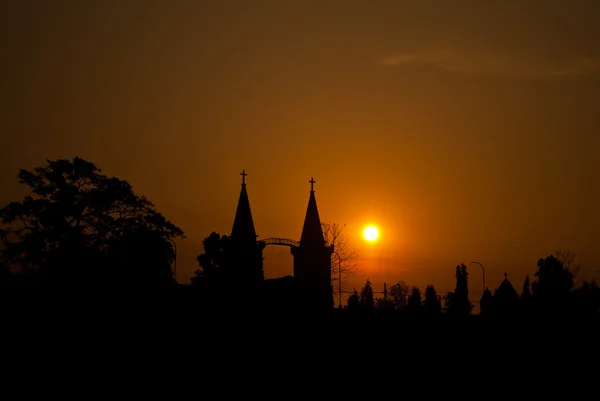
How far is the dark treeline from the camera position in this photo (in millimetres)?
37844

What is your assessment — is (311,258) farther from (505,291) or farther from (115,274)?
(115,274)

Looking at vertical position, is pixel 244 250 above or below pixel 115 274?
above

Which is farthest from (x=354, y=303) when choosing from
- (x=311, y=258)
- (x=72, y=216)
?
(x=72, y=216)

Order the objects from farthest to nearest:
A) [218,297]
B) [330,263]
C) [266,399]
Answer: [330,263]
[218,297]
[266,399]

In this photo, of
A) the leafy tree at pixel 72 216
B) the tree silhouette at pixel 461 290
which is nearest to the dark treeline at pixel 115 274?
the leafy tree at pixel 72 216

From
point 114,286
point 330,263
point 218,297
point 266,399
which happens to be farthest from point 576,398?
point 330,263

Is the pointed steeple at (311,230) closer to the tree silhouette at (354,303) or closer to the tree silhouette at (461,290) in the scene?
the tree silhouette at (354,303)

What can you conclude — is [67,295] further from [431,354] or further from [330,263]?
[330,263]

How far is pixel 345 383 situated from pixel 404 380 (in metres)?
2.48

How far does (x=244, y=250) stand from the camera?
8506 centimetres

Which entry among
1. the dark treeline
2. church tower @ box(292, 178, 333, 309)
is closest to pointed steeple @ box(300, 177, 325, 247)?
church tower @ box(292, 178, 333, 309)

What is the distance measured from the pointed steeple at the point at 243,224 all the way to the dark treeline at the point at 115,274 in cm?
1169

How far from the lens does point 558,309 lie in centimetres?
4009

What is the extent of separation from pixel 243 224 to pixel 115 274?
46398 millimetres
